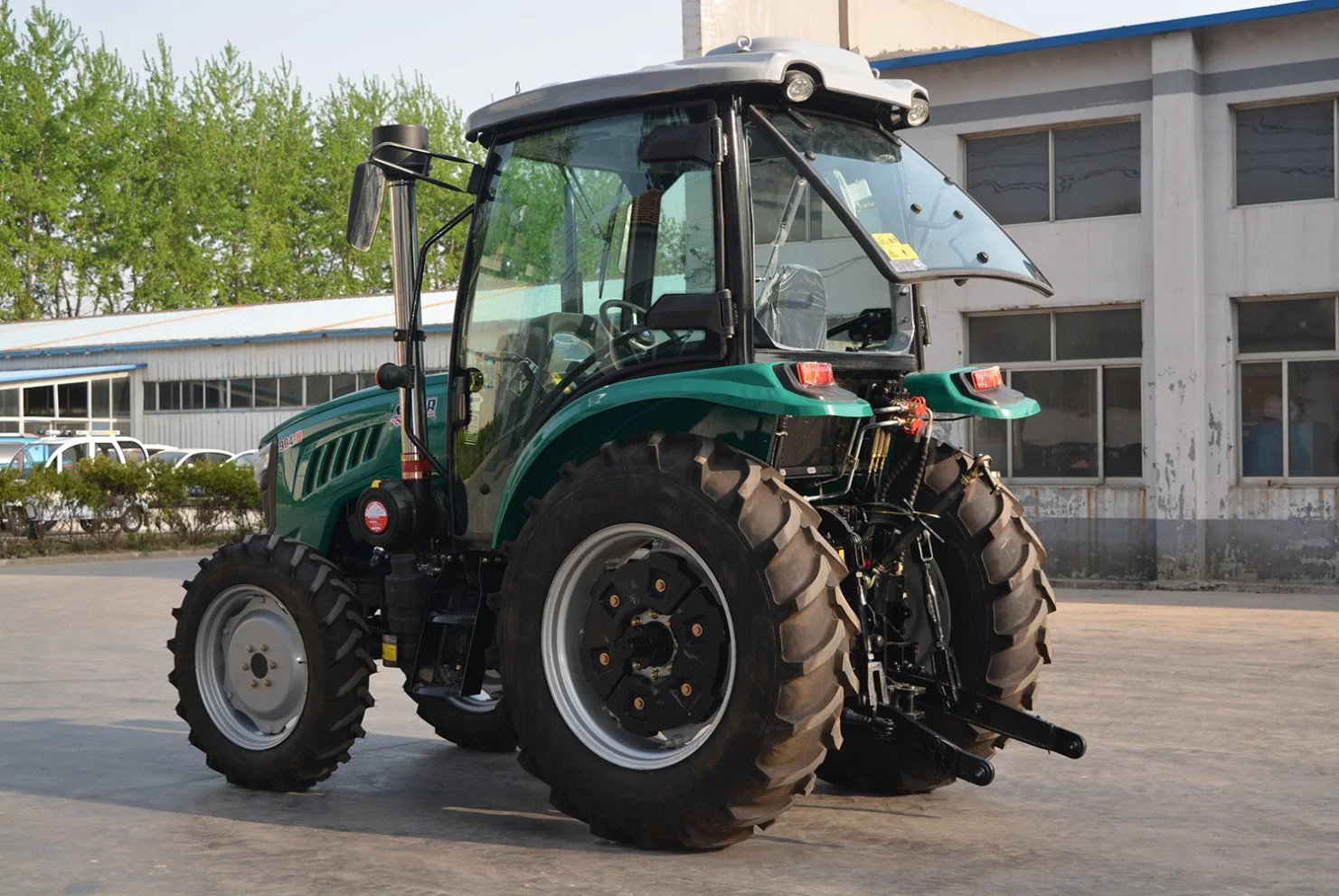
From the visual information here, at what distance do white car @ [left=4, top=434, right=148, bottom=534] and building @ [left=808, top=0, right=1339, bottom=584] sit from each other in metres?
14.5

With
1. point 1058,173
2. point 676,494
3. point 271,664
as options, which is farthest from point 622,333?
point 1058,173

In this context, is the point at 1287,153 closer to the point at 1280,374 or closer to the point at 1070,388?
the point at 1280,374

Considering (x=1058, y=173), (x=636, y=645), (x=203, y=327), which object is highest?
(x=1058, y=173)

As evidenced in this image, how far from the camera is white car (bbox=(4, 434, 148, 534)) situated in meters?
26.5

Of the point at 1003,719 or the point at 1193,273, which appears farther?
the point at 1193,273

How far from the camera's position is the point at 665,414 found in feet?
20.8

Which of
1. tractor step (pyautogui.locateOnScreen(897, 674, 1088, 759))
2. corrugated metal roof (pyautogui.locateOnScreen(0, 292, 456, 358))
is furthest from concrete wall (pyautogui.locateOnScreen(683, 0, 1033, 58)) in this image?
corrugated metal roof (pyautogui.locateOnScreen(0, 292, 456, 358))

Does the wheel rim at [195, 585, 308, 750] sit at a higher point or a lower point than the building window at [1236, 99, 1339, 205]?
lower

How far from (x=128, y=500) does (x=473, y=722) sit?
20.8m

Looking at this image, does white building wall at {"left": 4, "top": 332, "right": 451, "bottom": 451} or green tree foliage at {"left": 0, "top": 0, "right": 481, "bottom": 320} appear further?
green tree foliage at {"left": 0, "top": 0, "right": 481, "bottom": 320}

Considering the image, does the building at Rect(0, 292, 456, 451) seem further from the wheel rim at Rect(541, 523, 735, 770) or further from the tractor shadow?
the wheel rim at Rect(541, 523, 735, 770)

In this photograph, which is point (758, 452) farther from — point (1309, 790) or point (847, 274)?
point (1309, 790)

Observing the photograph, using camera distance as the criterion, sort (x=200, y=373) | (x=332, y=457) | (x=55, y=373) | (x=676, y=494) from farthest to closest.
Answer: (x=55, y=373) → (x=200, y=373) → (x=332, y=457) → (x=676, y=494)

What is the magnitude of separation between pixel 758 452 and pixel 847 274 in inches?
39.4
